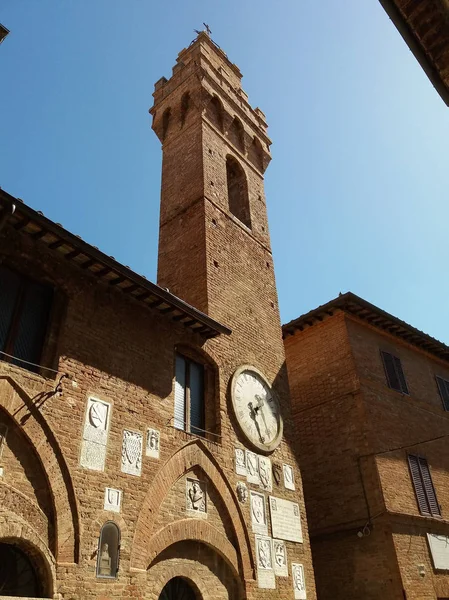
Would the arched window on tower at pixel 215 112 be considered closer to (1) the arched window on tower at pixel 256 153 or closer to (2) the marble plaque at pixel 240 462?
(1) the arched window on tower at pixel 256 153

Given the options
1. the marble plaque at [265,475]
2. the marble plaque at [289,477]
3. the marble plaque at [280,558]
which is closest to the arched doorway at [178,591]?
the marble plaque at [280,558]

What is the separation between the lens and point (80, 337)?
26.5 ft

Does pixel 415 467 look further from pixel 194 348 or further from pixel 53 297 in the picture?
pixel 53 297

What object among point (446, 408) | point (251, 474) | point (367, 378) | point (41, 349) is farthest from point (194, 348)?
point (446, 408)

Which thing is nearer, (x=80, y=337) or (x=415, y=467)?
(x=80, y=337)

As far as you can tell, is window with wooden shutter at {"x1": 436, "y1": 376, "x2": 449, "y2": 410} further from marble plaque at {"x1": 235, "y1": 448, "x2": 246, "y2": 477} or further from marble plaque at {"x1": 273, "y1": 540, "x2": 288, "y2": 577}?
marble plaque at {"x1": 235, "y1": 448, "x2": 246, "y2": 477}

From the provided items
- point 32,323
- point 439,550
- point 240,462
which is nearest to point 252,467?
point 240,462

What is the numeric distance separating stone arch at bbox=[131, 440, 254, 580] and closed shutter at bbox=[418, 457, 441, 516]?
5.80 meters

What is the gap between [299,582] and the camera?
9414 millimetres

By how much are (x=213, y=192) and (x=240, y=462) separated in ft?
23.0

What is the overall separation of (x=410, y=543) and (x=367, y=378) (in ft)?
12.7

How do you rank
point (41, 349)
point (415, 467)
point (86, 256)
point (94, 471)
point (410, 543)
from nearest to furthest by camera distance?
point (94, 471), point (41, 349), point (86, 256), point (410, 543), point (415, 467)

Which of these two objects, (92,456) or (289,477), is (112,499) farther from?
(289,477)

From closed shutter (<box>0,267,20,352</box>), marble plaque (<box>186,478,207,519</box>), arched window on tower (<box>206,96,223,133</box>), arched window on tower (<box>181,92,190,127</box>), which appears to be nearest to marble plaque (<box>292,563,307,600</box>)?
marble plaque (<box>186,478,207,519</box>)
